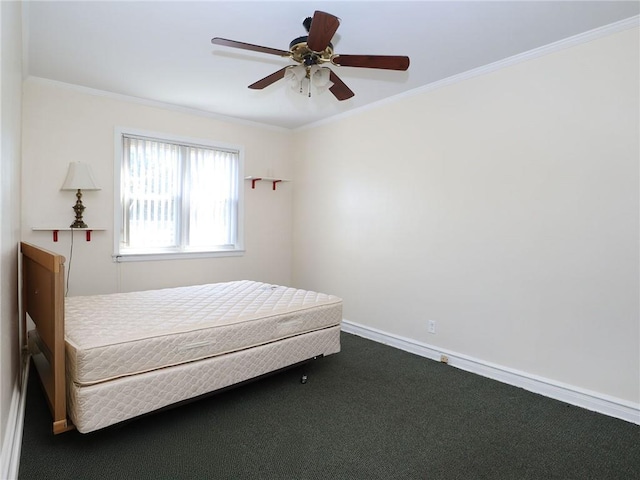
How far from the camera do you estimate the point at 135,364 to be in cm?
208

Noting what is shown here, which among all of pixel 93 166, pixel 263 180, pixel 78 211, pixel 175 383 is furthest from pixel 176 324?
pixel 263 180

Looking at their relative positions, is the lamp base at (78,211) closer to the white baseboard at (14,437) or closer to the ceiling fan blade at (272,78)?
the white baseboard at (14,437)

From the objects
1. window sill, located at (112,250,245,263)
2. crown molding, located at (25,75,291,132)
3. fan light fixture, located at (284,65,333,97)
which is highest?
crown molding, located at (25,75,291,132)

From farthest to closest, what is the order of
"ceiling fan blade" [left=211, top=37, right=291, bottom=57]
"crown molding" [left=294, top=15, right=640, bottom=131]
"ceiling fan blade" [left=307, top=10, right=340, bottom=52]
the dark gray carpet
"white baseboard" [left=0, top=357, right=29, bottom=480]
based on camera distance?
"crown molding" [left=294, top=15, right=640, bottom=131]
"ceiling fan blade" [left=211, top=37, right=291, bottom=57]
the dark gray carpet
"ceiling fan blade" [left=307, top=10, right=340, bottom=52]
"white baseboard" [left=0, top=357, right=29, bottom=480]

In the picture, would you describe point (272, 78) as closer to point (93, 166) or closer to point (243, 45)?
point (243, 45)

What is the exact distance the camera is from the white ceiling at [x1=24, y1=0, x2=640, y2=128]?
7.69ft

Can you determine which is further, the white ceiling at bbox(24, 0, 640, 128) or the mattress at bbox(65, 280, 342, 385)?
the white ceiling at bbox(24, 0, 640, 128)

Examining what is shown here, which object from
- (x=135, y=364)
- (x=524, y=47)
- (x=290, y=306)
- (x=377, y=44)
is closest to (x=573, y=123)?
(x=524, y=47)

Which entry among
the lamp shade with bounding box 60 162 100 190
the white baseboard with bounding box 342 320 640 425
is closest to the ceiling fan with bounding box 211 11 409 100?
the lamp shade with bounding box 60 162 100 190

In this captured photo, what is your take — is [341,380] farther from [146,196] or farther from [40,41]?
[40,41]

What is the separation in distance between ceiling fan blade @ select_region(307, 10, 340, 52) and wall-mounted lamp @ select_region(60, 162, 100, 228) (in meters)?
2.60

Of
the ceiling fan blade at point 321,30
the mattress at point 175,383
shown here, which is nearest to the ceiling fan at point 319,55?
the ceiling fan blade at point 321,30

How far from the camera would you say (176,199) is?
14.0 feet

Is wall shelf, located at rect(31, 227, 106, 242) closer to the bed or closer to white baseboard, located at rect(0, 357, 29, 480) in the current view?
the bed
